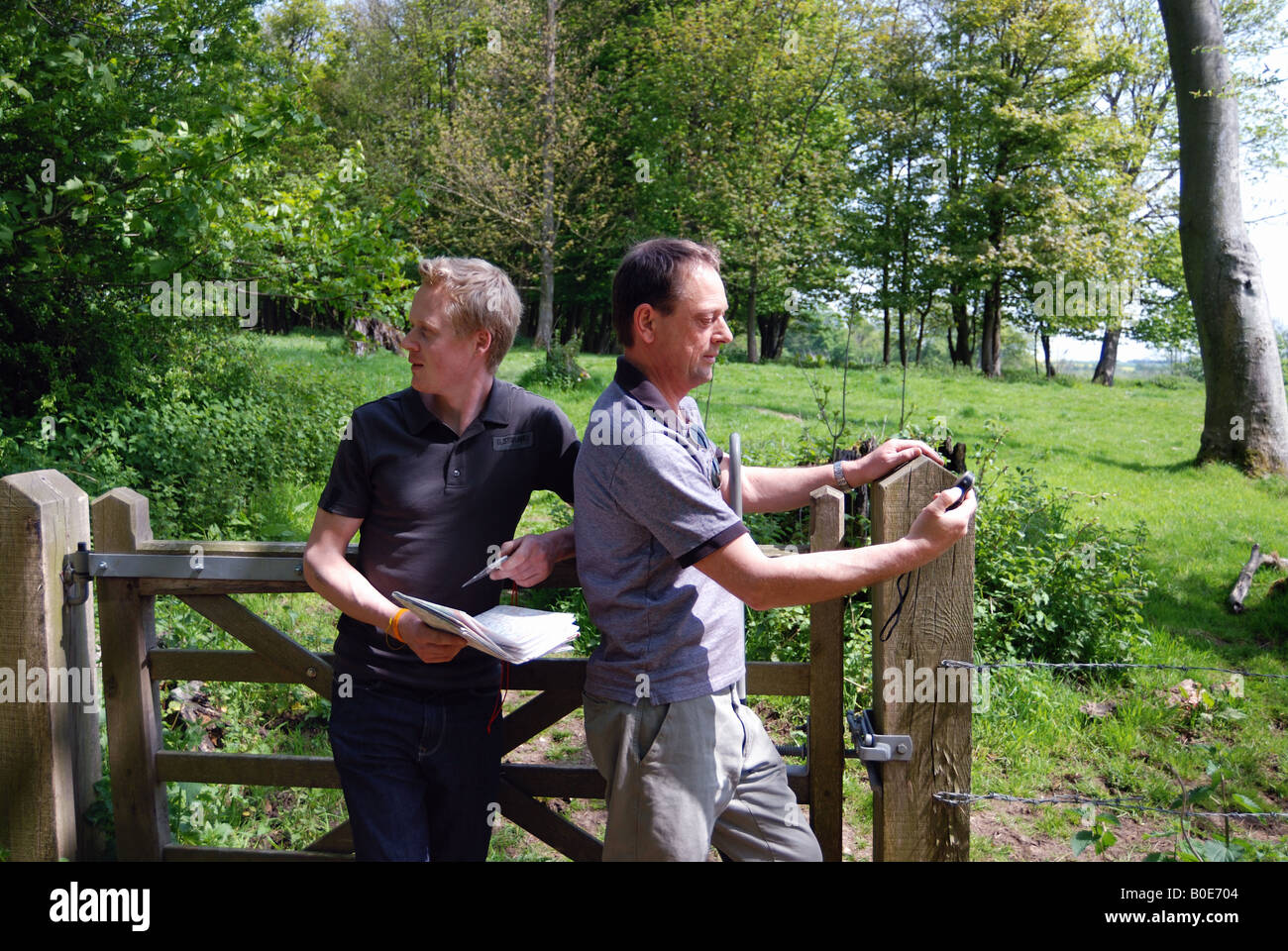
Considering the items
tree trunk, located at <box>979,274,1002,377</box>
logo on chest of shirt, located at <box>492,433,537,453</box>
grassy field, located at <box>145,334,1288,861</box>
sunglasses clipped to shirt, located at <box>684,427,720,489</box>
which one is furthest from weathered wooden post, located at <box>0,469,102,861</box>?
tree trunk, located at <box>979,274,1002,377</box>

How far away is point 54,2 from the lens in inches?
323

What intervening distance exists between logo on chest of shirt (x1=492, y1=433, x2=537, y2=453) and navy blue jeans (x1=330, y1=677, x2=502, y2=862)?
684mm

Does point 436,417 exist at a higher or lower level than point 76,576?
higher

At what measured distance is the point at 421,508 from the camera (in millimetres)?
2590

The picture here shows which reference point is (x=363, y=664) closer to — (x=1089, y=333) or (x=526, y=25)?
(x=526, y=25)

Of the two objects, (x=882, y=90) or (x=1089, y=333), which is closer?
(x=882, y=90)

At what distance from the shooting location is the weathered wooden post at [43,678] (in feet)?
10.2

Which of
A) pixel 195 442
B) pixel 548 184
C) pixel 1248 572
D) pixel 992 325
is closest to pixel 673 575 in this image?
pixel 195 442

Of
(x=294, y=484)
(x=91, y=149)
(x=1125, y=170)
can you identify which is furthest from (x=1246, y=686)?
(x=1125, y=170)

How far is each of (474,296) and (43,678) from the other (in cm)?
192

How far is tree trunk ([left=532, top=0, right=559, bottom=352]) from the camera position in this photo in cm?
2983

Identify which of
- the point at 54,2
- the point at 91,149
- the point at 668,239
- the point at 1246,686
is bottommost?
the point at 1246,686

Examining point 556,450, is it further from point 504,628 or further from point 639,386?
point 504,628

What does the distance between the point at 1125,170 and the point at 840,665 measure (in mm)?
38687
